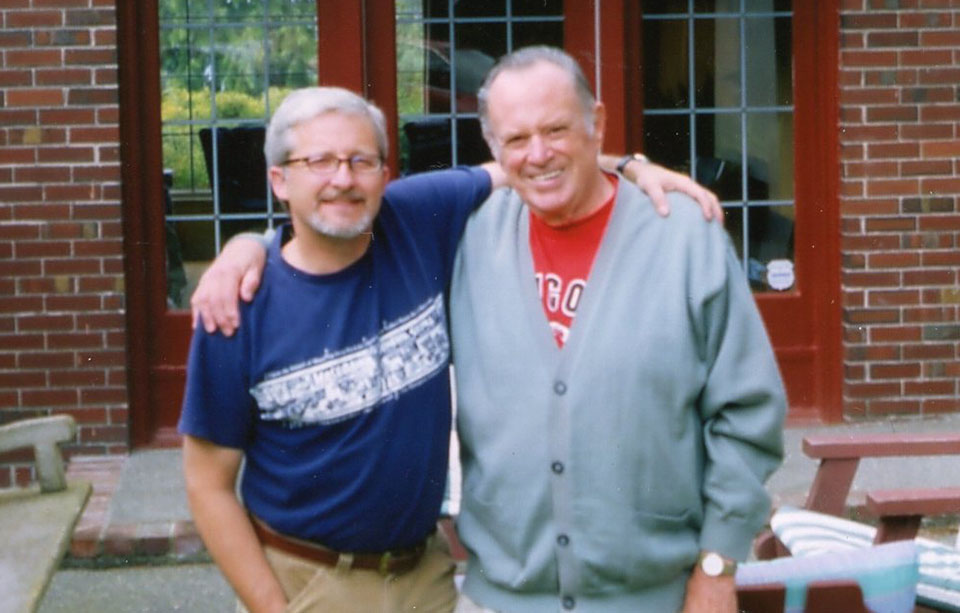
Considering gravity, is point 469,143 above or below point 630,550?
above

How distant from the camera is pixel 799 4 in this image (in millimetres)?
7469

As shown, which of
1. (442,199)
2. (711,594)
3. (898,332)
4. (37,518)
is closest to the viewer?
(711,594)

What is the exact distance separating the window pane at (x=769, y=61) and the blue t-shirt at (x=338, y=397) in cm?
464

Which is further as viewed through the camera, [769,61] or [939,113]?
[769,61]

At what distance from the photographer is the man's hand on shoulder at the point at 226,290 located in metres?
3.04

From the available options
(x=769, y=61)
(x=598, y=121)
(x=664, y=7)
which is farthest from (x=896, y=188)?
(x=598, y=121)

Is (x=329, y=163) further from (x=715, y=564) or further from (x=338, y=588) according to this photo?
(x=715, y=564)

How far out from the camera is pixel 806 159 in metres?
7.52

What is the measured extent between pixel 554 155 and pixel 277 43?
453cm

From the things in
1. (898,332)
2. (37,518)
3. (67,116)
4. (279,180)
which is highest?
(67,116)

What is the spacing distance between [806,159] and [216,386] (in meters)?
4.98

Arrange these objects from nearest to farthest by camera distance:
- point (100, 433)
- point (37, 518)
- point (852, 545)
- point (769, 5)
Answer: point (37, 518) < point (852, 545) < point (100, 433) < point (769, 5)

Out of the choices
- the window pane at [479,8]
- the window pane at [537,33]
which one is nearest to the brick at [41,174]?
the window pane at [479,8]

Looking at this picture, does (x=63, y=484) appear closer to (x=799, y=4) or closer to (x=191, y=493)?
(x=191, y=493)
